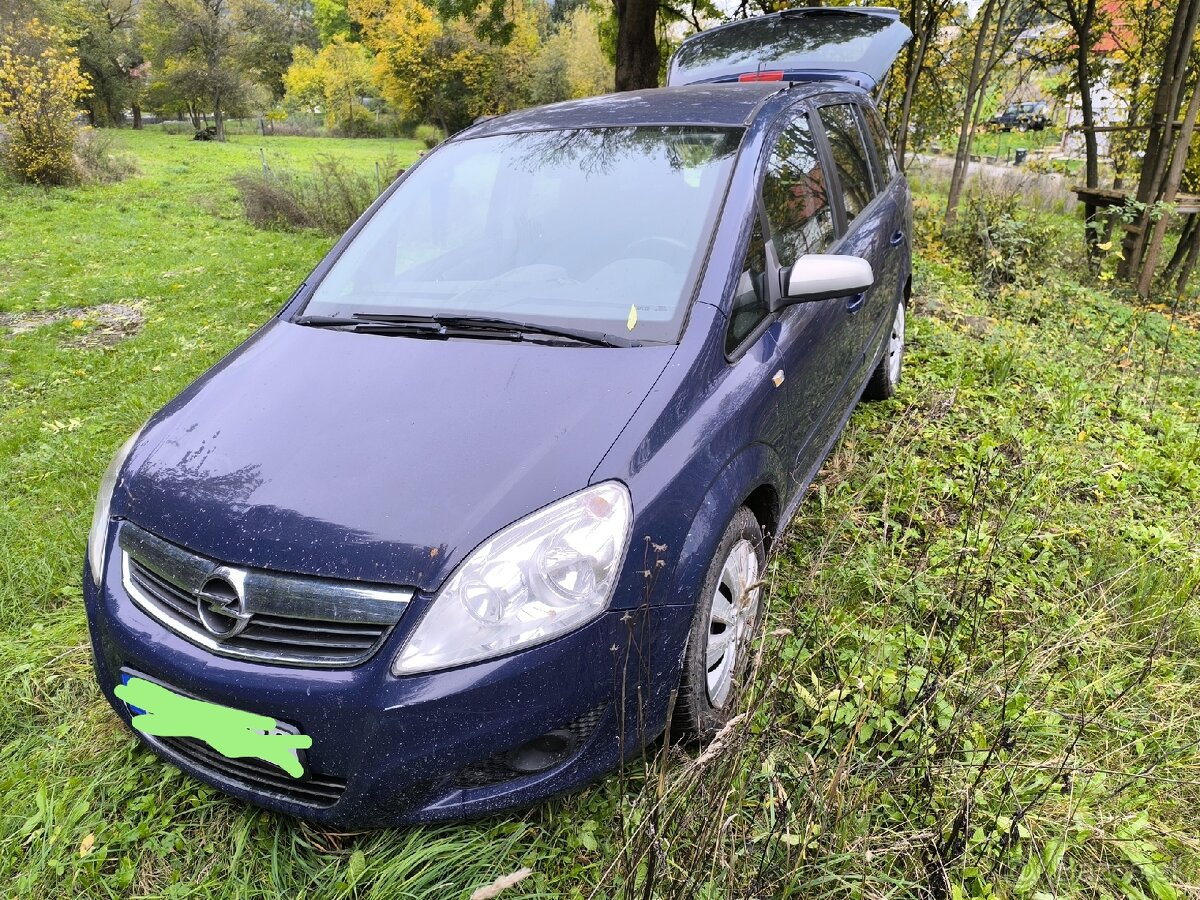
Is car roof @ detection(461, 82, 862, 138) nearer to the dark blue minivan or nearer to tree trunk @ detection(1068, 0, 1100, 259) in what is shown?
the dark blue minivan

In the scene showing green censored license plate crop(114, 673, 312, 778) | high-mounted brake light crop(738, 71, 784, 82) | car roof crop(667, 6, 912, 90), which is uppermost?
car roof crop(667, 6, 912, 90)

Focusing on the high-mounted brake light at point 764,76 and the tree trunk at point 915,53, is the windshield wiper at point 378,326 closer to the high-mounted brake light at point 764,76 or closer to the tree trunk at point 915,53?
the high-mounted brake light at point 764,76

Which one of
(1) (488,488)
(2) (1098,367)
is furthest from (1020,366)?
(1) (488,488)

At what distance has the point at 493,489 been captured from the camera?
1613 millimetres

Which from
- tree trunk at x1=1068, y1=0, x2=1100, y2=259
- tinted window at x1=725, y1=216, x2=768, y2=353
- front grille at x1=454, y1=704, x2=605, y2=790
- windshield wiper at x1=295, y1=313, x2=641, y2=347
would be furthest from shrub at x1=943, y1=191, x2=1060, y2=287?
front grille at x1=454, y1=704, x2=605, y2=790

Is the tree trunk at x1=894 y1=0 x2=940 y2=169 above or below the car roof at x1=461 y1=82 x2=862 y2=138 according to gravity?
above

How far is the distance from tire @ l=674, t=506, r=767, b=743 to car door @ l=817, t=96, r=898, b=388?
134cm

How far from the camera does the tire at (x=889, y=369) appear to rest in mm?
4016

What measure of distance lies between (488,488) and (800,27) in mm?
4684

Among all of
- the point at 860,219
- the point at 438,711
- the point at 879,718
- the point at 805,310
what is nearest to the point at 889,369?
the point at 860,219

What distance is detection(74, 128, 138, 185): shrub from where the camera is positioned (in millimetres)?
15177

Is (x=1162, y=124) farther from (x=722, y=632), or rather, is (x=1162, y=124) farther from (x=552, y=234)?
(x=722, y=632)

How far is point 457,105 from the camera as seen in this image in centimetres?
3388

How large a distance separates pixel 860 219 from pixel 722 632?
7.25 feet
